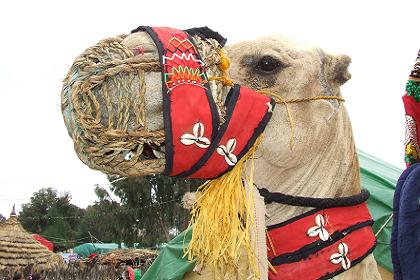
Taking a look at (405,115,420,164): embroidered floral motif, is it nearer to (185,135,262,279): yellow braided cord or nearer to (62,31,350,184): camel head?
(62,31,350,184): camel head

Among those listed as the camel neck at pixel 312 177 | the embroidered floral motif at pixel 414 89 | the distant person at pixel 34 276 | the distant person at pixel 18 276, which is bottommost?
the distant person at pixel 34 276

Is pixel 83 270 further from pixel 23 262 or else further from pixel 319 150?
pixel 319 150

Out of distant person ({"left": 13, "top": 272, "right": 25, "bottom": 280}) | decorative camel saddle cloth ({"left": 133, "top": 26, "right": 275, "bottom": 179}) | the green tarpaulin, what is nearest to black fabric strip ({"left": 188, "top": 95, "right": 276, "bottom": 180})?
decorative camel saddle cloth ({"left": 133, "top": 26, "right": 275, "bottom": 179})

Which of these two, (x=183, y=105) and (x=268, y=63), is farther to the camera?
(x=268, y=63)

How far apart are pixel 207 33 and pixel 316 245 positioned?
1.01 meters

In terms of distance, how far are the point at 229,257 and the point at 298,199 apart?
424 millimetres

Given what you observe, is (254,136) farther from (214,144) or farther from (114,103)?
(114,103)

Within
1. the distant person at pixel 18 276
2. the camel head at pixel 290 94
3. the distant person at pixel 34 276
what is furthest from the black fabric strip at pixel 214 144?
the distant person at pixel 18 276

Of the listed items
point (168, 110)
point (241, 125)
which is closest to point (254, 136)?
point (241, 125)

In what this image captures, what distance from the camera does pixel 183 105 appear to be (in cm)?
190

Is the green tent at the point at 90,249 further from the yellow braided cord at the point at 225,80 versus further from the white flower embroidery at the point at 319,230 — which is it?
the yellow braided cord at the point at 225,80

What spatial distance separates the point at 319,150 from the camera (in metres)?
2.31

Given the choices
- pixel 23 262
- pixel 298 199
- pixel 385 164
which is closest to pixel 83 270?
pixel 23 262

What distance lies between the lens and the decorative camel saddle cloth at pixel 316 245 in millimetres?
2213
